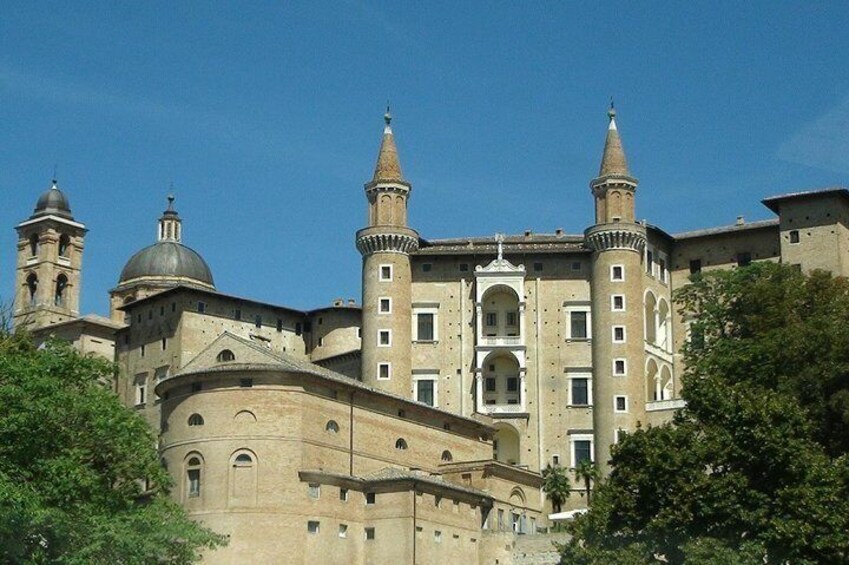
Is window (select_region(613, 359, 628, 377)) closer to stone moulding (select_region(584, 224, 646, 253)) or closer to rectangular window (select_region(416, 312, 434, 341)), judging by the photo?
stone moulding (select_region(584, 224, 646, 253))

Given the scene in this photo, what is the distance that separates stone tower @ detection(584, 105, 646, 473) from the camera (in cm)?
9081

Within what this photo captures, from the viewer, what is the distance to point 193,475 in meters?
71.1

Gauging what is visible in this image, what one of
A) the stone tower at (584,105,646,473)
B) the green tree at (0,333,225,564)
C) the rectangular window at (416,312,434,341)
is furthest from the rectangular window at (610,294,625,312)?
the green tree at (0,333,225,564)

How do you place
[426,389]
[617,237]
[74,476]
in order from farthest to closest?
[426,389] < [617,237] < [74,476]

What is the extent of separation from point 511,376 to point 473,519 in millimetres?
22148

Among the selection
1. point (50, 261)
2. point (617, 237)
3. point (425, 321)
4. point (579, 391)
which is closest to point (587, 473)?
point (579, 391)

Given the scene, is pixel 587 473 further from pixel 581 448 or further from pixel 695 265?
pixel 695 265

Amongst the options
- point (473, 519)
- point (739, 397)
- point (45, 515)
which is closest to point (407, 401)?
point (473, 519)

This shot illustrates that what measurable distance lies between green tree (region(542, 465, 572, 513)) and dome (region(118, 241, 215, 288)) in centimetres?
4506

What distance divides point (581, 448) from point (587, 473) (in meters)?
7.16

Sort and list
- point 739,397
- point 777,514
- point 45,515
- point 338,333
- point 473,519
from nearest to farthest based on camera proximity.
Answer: point 45,515
point 777,514
point 739,397
point 473,519
point 338,333

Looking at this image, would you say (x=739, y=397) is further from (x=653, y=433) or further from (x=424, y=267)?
(x=424, y=267)

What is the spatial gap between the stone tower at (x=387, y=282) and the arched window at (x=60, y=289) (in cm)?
3733

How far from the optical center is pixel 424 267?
96250mm
